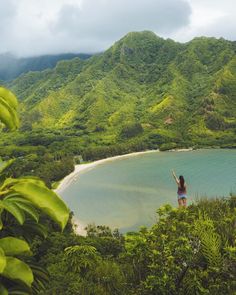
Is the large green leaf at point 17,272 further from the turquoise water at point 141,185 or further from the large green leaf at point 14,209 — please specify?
the turquoise water at point 141,185

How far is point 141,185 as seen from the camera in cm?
7988

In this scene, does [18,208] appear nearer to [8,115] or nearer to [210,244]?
[8,115]

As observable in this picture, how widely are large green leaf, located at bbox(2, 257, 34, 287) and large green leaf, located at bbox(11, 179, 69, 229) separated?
12.3 inches

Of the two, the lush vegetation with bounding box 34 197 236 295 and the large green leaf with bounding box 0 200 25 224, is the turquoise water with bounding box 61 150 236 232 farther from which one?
the large green leaf with bounding box 0 200 25 224

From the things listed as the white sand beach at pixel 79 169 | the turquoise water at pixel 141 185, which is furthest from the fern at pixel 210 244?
the white sand beach at pixel 79 169

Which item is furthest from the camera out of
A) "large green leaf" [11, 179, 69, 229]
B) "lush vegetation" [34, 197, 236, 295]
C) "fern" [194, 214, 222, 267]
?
"lush vegetation" [34, 197, 236, 295]

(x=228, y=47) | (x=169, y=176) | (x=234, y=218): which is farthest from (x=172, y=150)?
(x=234, y=218)

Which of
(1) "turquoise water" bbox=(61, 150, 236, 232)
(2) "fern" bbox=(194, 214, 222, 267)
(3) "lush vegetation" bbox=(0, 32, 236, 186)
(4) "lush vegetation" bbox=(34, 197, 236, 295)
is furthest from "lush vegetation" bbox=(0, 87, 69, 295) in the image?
(3) "lush vegetation" bbox=(0, 32, 236, 186)

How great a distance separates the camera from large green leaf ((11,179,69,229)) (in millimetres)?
2010

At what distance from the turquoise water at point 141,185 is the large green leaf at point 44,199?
43.2 meters

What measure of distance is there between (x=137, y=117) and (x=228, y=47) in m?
71.2

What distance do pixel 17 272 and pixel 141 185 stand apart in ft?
257

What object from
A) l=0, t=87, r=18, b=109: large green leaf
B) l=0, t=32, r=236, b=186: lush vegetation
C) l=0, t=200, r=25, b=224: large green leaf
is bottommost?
l=0, t=32, r=236, b=186: lush vegetation

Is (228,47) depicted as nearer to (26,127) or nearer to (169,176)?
(26,127)
